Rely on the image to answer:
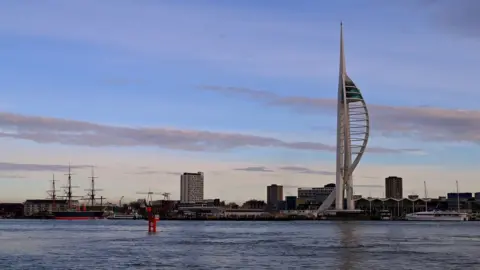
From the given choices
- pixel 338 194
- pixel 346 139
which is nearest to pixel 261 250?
pixel 346 139

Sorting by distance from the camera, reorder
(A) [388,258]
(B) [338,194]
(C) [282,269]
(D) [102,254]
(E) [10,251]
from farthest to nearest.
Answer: (B) [338,194], (E) [10,251], (D) [102,254], (A) [388,258], (C) [282,269]

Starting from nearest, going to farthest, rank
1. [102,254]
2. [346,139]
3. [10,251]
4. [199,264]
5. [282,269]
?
[282,269], [199,264], [102,254], [10,251], [346,139]

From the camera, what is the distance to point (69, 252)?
54812 millimetres

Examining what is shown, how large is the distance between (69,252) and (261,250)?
1469 centimetres

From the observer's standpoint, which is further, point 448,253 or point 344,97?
point 344,97

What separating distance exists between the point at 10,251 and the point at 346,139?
124230 mm

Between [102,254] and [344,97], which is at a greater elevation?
[344,97]

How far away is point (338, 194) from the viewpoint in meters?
184

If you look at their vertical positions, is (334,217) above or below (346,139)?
below

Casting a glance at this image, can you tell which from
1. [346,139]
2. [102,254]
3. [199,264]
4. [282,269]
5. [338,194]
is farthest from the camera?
[338,194]

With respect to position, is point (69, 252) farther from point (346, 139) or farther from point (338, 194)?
point (338, 194)

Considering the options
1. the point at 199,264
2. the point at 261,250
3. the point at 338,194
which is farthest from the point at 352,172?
the point at 199,264

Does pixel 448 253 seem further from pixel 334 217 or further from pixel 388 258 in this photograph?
pixel 334 217

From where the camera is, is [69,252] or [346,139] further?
[346,139]
